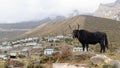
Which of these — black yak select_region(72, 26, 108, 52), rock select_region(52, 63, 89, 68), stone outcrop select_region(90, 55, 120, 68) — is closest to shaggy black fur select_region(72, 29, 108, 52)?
black yak select_region(72, 26, 108, 52)

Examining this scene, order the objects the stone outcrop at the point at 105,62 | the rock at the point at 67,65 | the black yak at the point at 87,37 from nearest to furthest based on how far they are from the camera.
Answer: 1. the stone outcrop at the point at 105,62
2. the rock at the point at 67,65
3. the black yak at the point at 87,37

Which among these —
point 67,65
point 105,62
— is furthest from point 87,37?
point 105,62

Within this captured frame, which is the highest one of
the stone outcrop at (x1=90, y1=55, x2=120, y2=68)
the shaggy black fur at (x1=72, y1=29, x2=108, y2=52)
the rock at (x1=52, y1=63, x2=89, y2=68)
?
the shaggy black fur at (x1=72, y1=29, x2=108, y2=52)

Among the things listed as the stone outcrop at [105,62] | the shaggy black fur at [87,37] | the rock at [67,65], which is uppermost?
the shaggy black fur at [87,37]

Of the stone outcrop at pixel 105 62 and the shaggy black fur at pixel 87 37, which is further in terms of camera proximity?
the shaggy black fur at pixel 87 37

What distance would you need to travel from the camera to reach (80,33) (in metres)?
26.7

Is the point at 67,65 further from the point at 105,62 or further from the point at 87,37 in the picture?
the point at 87,37

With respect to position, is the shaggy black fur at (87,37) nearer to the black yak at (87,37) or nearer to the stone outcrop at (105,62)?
the black yak at (87,37)

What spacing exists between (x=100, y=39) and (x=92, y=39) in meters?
0.87

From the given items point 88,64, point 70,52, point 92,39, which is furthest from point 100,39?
point 88,64

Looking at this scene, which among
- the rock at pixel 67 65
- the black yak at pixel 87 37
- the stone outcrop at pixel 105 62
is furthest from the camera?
the black yak at pixel 87 37

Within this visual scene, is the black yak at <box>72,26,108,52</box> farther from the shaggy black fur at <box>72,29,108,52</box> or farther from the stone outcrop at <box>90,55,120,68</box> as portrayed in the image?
the stone outcrop at <box>90,55,120,68</box>

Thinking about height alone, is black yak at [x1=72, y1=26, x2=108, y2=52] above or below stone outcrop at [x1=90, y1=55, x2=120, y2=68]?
above

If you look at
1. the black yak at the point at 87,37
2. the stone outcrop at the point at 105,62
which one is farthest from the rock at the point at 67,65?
the black yak at the point at 87,37
